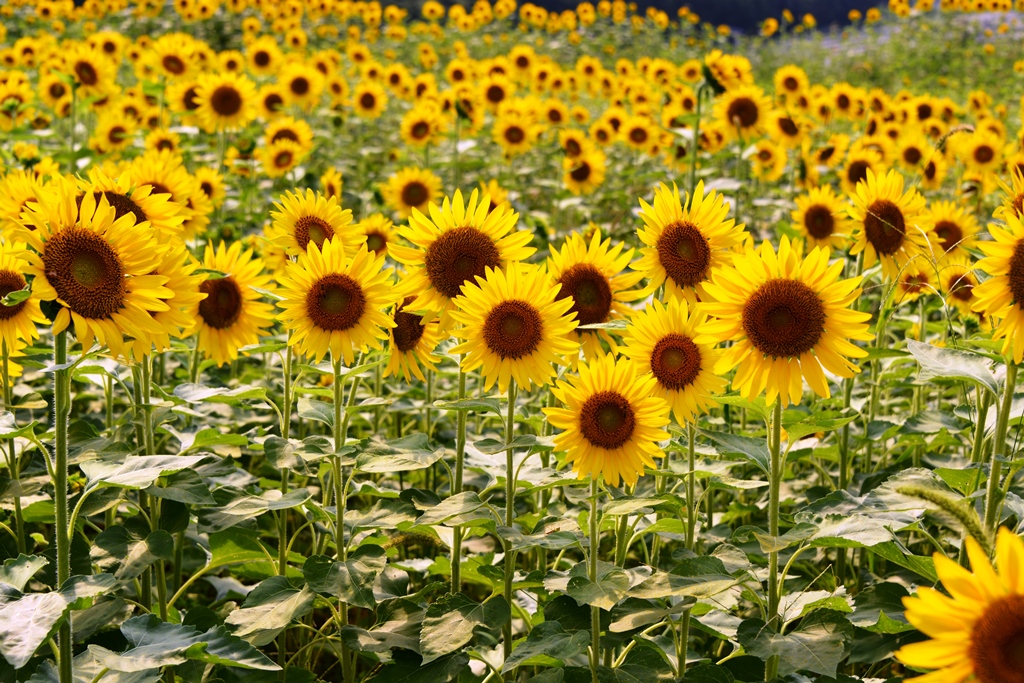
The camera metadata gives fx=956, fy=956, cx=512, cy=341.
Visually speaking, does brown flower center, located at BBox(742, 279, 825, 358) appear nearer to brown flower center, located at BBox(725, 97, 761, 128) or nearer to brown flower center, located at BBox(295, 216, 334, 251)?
brown flower center, located at BBox(295, 216, 334, 251)

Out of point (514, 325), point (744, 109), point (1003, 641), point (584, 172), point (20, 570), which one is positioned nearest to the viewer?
point (1003, 641)

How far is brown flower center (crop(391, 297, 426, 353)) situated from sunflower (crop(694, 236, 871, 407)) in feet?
3.29

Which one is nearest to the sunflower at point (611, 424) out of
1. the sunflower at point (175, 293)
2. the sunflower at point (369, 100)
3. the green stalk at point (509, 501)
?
the green stalk at point (509, 501)

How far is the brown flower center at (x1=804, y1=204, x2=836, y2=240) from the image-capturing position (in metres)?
4.80

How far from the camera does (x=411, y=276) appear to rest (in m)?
2.65

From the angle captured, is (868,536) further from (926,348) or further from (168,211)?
(168,211)

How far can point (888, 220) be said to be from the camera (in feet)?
11.3

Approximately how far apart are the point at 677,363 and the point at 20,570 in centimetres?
166

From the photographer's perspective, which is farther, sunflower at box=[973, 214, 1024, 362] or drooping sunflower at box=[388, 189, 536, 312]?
drooping sunflower at box=[388, 189, 536, 312]

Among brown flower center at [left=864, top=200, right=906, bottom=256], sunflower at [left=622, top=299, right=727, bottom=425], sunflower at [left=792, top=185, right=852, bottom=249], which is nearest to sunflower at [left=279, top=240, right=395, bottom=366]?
sunflower at [left=622, top=299, right=727, bottom=425]

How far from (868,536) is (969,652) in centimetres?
74

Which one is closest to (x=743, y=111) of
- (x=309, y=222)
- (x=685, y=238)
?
(x=685, y=238)

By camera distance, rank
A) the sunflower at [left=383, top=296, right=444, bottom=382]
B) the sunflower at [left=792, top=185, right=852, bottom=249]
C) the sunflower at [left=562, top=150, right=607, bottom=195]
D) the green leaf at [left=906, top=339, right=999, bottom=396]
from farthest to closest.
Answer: the sunflower at [left=562, top=150, right=607, bottom=195], the sunflower at [left=792, top=185, right=852, bottom=249], the sunflower at [left=383, top=296, right=444, bottom=382], the green leaf at [left=906, top=339, right=999, bottom=396]

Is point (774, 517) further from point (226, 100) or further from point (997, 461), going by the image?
point (226, 100)
